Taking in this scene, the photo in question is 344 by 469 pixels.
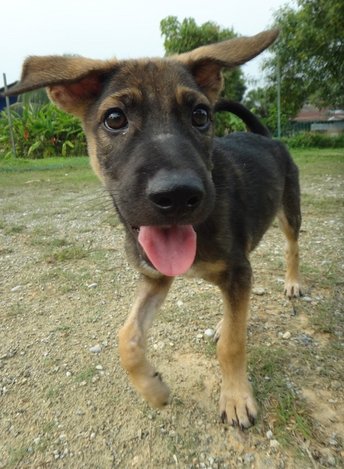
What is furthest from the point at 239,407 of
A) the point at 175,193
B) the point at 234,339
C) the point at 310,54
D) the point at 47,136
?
the point at 47,136

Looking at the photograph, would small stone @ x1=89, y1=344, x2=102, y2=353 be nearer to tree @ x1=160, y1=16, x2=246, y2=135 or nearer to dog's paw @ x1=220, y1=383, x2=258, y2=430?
dog's paw @ x1=220, y1=383, x2=258, y2=430

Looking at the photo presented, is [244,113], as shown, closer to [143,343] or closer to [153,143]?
[153,143]

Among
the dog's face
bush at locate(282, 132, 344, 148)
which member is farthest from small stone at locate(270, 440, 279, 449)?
bush at locate(282, 132, 344, 148)

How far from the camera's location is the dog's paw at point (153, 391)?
2.29 metres

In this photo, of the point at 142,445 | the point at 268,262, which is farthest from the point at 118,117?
the point at 268,262

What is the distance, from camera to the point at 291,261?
388cm

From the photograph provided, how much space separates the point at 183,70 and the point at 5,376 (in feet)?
7.62

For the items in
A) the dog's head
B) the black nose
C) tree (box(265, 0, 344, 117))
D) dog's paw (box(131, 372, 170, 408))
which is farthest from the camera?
tree (box(265, 0, 344, 117))

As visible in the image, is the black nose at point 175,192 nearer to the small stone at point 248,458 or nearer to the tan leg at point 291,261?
the small stone at point 248,458

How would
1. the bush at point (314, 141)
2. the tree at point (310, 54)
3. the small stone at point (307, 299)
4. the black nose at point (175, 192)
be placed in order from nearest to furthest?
the black nose at point (175, 192) → the small stone at point (307, 299) → the tree at point (310, 54) → the bush at point (314, 141)

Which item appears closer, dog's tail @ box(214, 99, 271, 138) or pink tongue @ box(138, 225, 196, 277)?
pink tongue @ box(138, 225, 196, 277)

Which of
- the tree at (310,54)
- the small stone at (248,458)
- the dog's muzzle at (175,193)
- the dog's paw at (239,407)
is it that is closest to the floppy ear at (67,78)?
the dog's muzzle at (175,193)

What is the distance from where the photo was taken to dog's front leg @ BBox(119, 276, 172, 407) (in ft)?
7.55

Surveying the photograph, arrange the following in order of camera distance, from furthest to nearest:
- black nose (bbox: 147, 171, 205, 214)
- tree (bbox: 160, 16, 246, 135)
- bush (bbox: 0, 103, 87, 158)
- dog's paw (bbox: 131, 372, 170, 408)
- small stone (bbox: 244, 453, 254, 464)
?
1. tree (bbox: 160, 16, 246, 135)
2. bush (bbox: 0, 103, 87, 158)
3. dog's paw (bbox: 131, 372, 170, 408)
4. small stone (bbox: 244, 453, 254, 464)
5. black nose (bbox: 147, 171, 205, 214)
